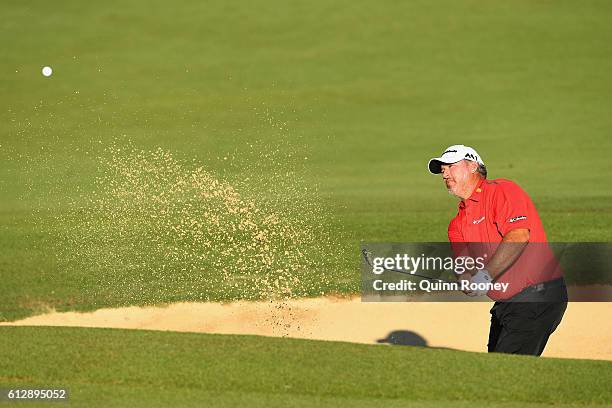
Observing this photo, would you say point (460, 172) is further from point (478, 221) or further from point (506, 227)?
point (506, 227)

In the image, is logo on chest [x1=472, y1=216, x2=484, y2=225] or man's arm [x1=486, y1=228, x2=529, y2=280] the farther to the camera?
logo on chest [x1=472, y1=216, x2=484, y2=225]

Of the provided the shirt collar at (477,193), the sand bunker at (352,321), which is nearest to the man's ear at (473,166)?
the shirt collar at (477,193)

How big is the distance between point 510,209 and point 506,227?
14 cm

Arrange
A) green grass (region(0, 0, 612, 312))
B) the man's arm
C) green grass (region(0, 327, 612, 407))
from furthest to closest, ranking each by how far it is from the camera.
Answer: green grass (region(0, 0, 612, 312)), the man's arm, green grass (region(0, 327, 612, 407))

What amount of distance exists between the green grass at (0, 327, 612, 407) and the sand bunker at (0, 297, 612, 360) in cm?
415

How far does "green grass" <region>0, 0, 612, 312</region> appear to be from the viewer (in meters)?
17.4

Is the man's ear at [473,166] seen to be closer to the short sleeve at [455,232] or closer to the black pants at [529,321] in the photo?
the short sleeve at [455,232]

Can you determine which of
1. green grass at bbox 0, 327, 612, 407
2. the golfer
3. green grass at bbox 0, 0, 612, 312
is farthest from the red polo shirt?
green grass at bbox 0, 0, 612, 312

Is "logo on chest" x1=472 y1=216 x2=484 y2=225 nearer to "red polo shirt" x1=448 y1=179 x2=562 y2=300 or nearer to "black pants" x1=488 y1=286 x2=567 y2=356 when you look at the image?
"red polo shirt" x1=448 y1=179 x2=562 y2=300

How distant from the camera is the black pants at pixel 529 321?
332 inches

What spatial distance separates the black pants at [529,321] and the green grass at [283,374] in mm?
800

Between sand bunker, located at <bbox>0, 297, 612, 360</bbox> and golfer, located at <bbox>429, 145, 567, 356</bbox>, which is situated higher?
sand bunker, located at <bbox>0, 297, 612, 360</bbox>

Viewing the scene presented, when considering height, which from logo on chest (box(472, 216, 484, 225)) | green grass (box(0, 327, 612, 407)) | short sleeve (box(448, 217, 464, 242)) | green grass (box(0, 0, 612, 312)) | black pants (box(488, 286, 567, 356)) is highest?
green grass (box(0, 0, 612, 312))

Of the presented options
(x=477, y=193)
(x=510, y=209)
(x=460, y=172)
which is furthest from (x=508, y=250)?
(x=460, y=172)
